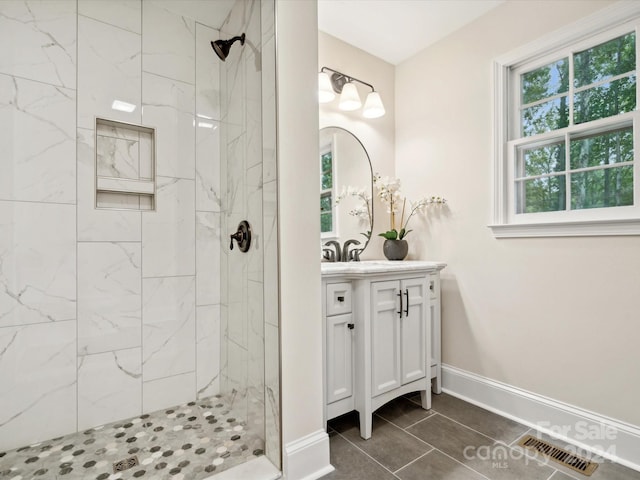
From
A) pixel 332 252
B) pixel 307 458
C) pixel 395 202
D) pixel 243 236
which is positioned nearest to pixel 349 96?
pixel 395 202

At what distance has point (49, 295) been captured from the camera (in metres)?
1.64

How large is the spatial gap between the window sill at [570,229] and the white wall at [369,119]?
881mm

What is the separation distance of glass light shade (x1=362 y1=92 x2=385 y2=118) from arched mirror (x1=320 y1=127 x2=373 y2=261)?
207 millimetres

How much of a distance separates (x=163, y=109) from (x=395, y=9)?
164 centimetres

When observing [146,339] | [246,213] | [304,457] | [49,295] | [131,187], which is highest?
[131,187]

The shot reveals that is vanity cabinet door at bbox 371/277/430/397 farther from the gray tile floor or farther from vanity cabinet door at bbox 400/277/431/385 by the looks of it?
the gray tile floor

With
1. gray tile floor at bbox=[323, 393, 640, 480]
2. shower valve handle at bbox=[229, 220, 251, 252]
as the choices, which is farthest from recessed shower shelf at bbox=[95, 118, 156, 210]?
gray tile floor at bbox=[323, 393, 640, 480]

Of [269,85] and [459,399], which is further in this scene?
[459,399]

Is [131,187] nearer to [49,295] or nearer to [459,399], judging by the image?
[49,295]

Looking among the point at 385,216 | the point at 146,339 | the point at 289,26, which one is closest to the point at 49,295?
the point at 146,339

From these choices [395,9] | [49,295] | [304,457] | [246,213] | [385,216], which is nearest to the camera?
[304,457]

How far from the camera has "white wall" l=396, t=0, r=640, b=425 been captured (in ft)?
5.40

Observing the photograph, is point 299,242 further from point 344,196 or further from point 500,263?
point 500,263

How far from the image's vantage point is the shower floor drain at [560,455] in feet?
4.93
